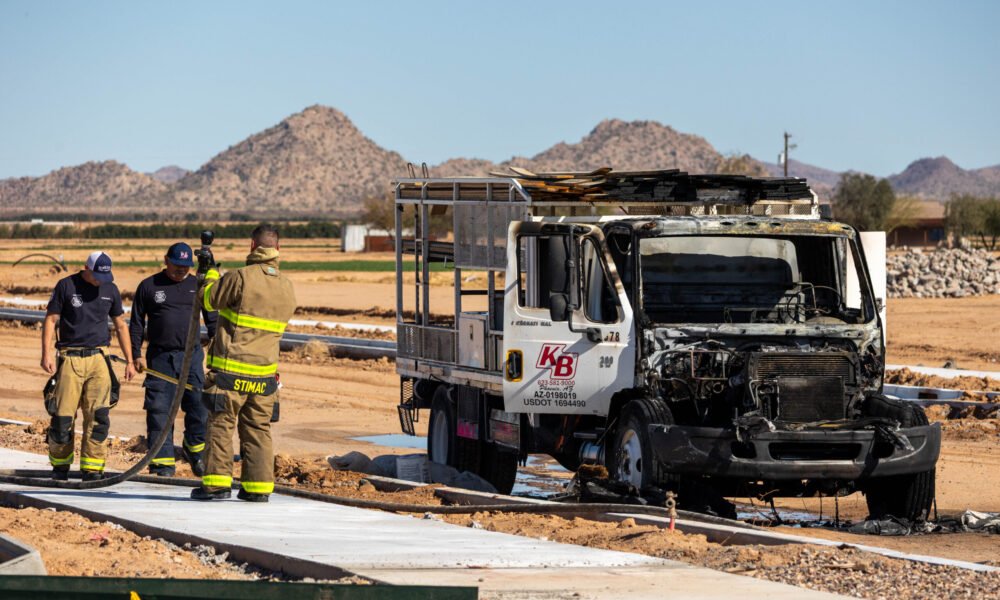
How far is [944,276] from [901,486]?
133ft

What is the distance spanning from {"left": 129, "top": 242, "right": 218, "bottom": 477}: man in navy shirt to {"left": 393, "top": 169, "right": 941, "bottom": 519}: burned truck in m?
2.42

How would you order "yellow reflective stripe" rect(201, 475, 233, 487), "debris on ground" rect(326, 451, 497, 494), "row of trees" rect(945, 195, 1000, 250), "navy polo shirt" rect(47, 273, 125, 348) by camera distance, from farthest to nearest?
1. "row of trees" rect(945, 195, 1000, 250)
2. "debris on ground" rect(326, 451, 497, 494)
3. "navy polo shirt" rect(47, 273, 125, 348)
4. "yellow reflective stripe" rect(201, 475, 233, 487)

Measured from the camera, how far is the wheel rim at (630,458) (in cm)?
1226

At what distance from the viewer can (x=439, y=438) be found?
15.6 m

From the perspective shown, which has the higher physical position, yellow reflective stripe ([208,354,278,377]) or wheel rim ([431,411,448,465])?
yellow reflective stripe ([208,354,278,377])

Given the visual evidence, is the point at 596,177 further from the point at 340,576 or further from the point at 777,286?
the point at 340,576

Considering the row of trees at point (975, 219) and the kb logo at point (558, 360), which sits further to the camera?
the row of trees at point (975, 219)

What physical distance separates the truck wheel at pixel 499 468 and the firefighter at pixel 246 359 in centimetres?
336

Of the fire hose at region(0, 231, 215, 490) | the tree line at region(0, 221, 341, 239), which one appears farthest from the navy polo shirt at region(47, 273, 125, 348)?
the tree line at region(0, 221, 341, 239)

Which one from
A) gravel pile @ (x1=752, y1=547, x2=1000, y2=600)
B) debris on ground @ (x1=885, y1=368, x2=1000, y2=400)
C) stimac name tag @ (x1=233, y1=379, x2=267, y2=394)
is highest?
stimac name tag @ (x1=233, y1=379, x2=267, y2=394)

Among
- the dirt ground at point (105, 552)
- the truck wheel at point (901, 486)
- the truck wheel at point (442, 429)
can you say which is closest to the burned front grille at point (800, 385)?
the truck wheel at point (901, 486)

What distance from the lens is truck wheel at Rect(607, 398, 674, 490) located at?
39.3 feet

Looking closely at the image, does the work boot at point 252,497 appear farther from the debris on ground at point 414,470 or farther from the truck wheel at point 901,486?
the truck wheel at point 901,486

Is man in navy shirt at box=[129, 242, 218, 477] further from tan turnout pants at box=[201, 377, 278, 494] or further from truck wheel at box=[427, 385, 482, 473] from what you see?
truck wheel at box=[427, 385, 482, 473]
